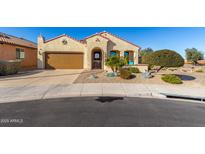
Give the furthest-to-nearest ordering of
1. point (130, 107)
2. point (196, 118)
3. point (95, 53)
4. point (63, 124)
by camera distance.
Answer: point (95, 53)
point (130, 107)
point (196, 118)
point (63, 124)

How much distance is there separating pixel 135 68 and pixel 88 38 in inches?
316

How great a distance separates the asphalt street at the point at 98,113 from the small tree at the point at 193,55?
47.3 meters

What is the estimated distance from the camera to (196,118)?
5.08 metres

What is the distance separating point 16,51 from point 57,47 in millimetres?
5265

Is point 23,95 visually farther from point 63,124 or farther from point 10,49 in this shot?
point 10,49

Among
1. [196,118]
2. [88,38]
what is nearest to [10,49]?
[88,38]

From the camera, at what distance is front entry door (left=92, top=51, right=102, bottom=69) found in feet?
66.8

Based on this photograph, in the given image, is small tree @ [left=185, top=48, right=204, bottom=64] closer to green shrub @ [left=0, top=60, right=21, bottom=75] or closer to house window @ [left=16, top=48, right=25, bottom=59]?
house window @ [left=16, top=48, right=25, bottom=59]

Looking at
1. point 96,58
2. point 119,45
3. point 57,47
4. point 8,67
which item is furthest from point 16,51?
point 119,45

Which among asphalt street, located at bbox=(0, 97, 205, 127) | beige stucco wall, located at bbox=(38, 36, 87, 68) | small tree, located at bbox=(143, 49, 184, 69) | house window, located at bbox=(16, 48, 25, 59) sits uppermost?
beige stucco wall, located at bbox=(38, 36, 87, 68)

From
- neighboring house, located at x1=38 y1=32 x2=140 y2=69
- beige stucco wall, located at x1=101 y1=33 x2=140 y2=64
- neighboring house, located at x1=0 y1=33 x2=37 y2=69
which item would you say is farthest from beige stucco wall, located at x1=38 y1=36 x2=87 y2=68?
beige stucco wall, located at x1=101 y1=33 x2=140 y2=64

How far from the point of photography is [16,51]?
61.3 feet

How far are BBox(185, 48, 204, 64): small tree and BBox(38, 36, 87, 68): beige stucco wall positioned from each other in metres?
40.7

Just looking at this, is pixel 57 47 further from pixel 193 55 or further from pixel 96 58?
pixel 193 55
